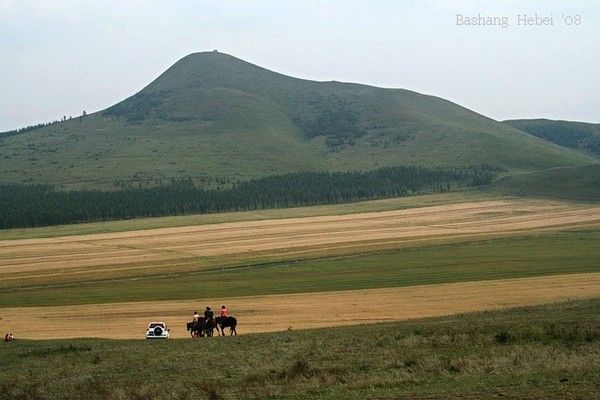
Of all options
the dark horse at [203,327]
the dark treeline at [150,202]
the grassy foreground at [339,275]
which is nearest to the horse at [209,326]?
the dark horse at [203,327]

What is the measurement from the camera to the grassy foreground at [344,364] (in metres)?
19.9

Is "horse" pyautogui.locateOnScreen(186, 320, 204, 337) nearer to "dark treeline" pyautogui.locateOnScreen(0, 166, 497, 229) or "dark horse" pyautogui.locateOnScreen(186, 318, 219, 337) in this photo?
"dark horse" pyautogui.locateOnScreen(186, 318, 219, 337)

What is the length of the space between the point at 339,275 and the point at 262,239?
39844mm

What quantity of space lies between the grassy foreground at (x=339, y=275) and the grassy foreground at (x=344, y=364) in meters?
26.9

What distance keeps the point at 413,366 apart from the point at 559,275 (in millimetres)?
39432

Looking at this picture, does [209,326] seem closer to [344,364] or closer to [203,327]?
[203,327]

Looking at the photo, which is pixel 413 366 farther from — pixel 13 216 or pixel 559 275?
pixel 13 216

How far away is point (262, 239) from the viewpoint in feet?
349

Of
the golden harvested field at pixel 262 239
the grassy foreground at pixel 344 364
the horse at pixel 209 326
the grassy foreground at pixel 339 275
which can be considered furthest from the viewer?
the golden harvested field at pixel 262 239

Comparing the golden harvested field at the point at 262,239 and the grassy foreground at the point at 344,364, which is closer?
the grassy foreground at the point at 344,364

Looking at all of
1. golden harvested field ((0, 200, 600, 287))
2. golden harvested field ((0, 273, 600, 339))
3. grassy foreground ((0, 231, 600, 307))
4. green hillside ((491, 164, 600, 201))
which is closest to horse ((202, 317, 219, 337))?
golden harvested field ((0, 273, 600, 339))

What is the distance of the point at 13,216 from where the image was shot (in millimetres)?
154625

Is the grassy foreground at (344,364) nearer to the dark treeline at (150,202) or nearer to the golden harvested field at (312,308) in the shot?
the golden harvested field at (312,308)

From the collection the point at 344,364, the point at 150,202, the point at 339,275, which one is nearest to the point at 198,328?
the point at 344,364
